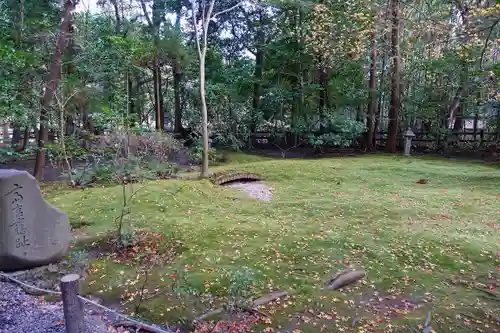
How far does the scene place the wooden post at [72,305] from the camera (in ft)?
8.23

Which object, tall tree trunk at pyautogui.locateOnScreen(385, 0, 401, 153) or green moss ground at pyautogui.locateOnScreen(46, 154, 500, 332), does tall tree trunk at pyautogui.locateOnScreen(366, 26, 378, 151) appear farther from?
green moss ground at pyautogui.locateOnScreen(46, 154, 500, 332)

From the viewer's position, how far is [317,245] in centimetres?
496

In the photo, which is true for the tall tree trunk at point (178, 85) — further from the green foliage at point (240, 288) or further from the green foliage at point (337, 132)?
the green foliage at point (240, 288)

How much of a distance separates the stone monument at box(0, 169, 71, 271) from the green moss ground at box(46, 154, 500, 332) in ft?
1.98

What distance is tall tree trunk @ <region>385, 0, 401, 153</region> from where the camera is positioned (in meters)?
12.4

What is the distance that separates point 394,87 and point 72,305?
45.2 feet

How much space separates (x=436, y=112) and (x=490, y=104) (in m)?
1.95

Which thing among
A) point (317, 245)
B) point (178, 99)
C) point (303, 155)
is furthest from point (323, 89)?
point (317, 245)

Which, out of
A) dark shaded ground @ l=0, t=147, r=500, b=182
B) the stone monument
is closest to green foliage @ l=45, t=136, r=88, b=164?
dark shaded ground @ l=0, t=147, r=500, b=182

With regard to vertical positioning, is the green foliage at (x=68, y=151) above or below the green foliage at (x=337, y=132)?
below

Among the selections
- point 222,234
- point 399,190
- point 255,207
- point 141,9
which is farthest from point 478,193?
point 141,9

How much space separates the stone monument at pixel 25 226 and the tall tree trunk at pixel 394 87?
11958 millimetres

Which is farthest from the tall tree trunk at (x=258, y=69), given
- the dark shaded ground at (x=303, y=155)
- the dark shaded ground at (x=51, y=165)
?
the dark shaded ground at (x=51, y=165)

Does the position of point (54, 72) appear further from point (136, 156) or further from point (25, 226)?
point (25, 226)
